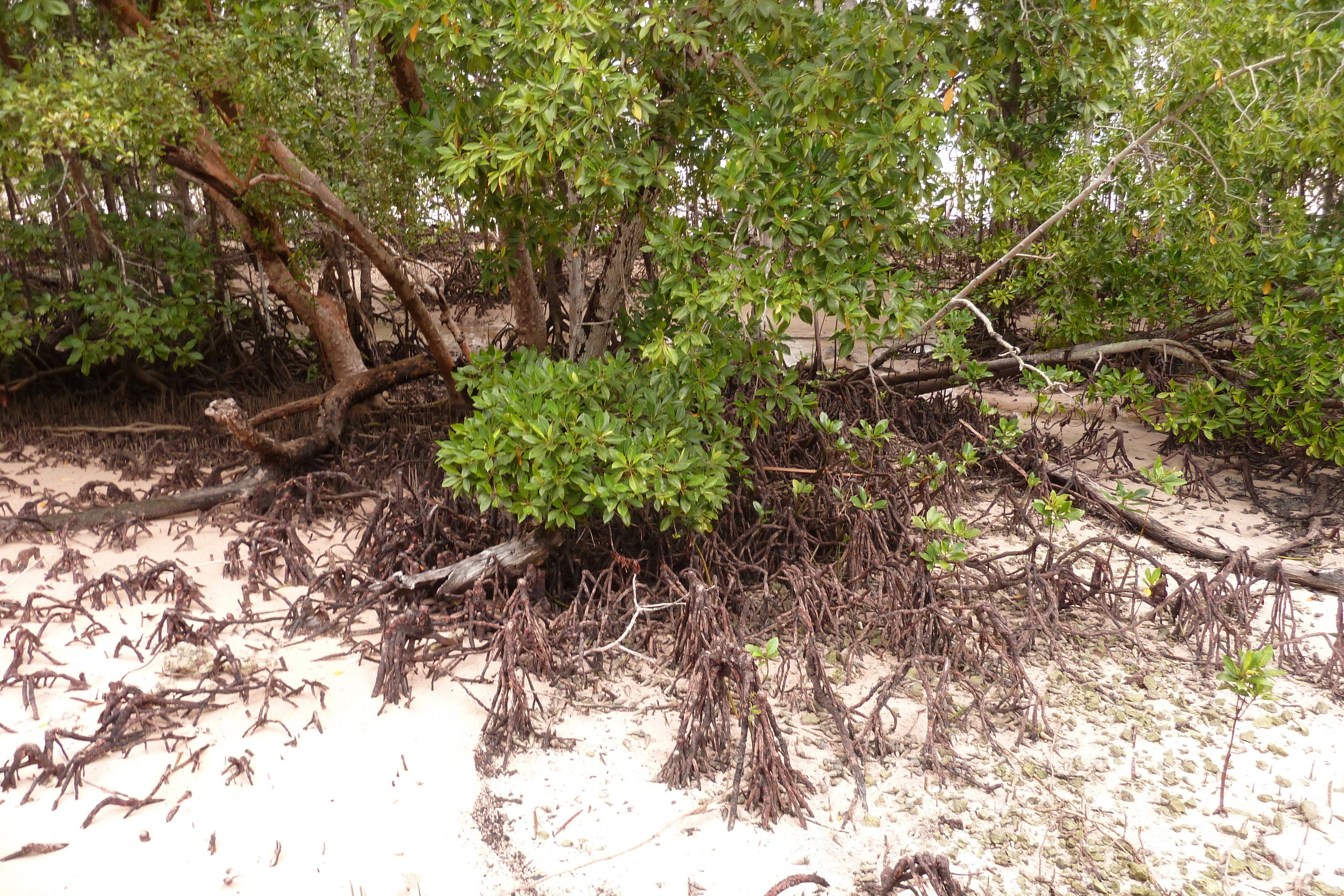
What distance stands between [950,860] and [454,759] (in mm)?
1336

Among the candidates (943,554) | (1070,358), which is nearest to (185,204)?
(943,554)

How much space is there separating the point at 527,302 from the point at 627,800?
2390 mm

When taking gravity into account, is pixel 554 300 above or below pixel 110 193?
below

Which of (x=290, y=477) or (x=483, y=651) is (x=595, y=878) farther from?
(x=290, y=477)

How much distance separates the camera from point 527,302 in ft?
13.4

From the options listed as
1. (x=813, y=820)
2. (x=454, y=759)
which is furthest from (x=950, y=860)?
(x=454, y=759)

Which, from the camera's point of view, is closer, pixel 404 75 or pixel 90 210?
pixel 404 75

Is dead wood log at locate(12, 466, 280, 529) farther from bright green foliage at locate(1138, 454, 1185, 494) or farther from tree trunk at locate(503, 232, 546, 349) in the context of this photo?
bright green foliage at locate(1138, 454, 1185, 494)

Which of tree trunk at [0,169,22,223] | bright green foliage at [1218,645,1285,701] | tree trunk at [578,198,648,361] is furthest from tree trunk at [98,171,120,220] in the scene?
bright green foliage at [1218,645,1285,701]

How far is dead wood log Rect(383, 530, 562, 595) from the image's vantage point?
311 centimetres

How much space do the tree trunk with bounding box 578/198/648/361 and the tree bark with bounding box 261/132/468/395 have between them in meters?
0.67

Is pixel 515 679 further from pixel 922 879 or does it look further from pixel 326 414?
pixel 326 414

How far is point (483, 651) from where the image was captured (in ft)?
9.73

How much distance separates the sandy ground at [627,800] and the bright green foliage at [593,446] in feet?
1.91
